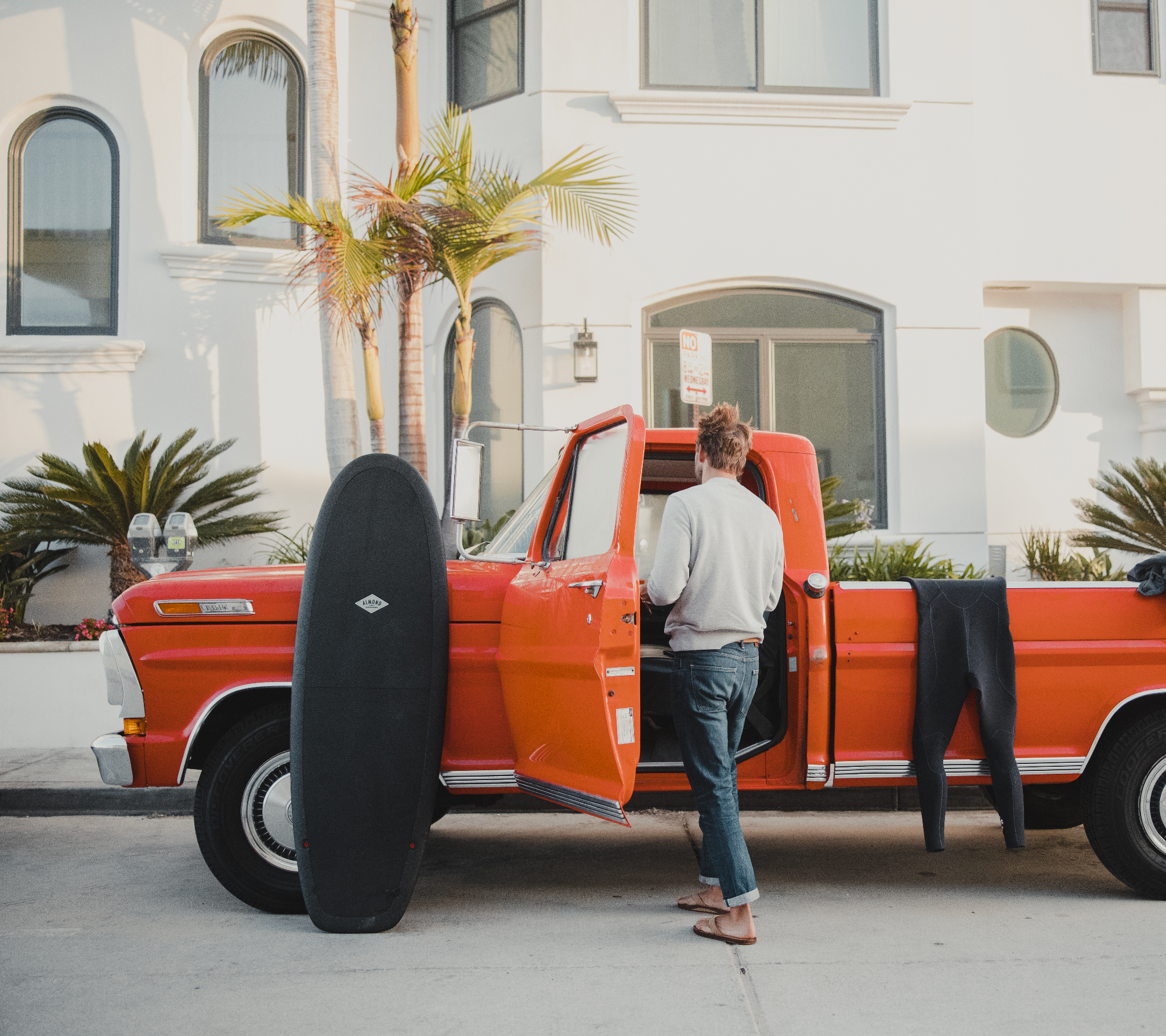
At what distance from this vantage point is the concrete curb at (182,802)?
22.4 ft

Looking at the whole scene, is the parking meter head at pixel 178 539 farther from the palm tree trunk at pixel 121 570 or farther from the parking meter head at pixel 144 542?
the palm tree trunk at pixel 121 570

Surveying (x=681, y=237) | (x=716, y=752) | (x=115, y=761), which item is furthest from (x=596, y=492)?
(x=681, y=237)

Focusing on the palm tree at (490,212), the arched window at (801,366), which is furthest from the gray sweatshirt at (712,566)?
the arched window at (801,366)

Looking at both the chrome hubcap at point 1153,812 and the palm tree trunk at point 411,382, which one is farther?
the palm tree trunk at point 411,382

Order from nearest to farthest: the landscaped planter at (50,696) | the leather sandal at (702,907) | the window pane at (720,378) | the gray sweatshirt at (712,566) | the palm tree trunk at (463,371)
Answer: the gray sweatshirt at (712,566) < the leather sandal at (702,907) < the landscaped planter at (50,696) < the palm tree trunk at (463,371) < the window pane at (720,378)

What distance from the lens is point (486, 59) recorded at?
1162 cm

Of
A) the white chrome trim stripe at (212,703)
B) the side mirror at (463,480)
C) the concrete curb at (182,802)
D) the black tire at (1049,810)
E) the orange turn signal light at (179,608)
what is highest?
the side mirror at (463,480)

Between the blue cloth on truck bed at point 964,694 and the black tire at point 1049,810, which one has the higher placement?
the blue cloth on truck bed at point 964,694

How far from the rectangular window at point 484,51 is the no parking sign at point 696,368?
177 inches

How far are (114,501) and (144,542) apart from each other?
97.5 inches

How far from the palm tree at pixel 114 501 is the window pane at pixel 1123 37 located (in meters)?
9.57

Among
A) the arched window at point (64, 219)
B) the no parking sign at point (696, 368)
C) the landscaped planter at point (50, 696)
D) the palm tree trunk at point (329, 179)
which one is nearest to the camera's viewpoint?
the no parking sign at point (696, 368)

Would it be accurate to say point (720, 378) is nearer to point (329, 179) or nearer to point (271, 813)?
point (329, 179)

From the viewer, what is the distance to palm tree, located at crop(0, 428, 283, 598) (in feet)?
32.9
